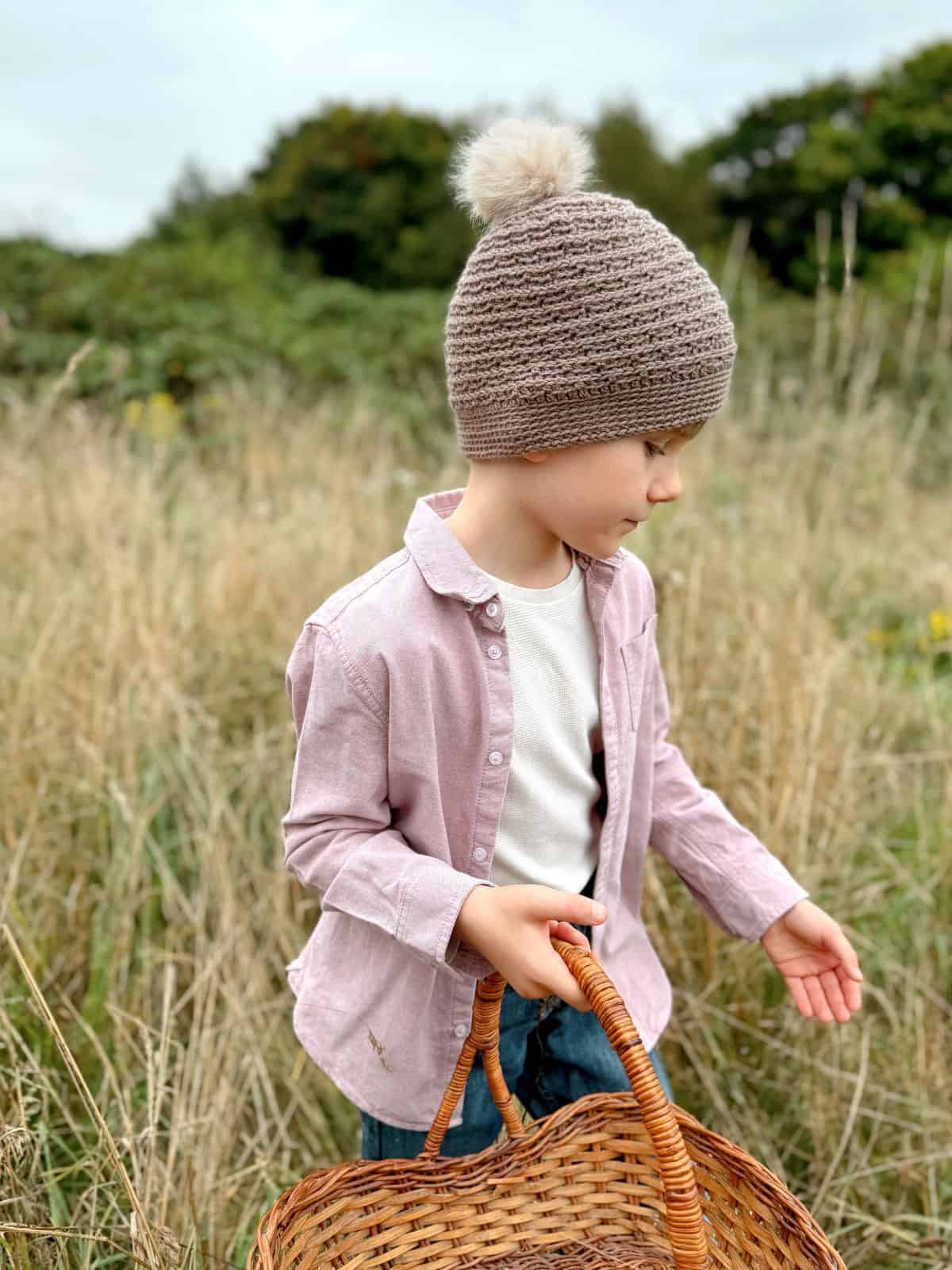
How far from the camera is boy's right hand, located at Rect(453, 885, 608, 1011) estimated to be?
1.08m

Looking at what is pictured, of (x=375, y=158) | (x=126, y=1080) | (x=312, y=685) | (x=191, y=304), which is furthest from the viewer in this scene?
(x=375, y=158)

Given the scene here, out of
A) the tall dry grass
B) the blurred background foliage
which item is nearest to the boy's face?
the tall dry grass

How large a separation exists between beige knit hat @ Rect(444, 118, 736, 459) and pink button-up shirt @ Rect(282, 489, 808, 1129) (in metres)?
0.19

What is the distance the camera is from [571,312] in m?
1.19

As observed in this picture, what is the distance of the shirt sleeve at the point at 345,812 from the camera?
1173 millimetres

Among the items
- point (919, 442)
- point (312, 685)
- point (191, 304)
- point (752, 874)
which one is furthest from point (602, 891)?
point (191, 304)

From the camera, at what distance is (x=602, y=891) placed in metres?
1.43

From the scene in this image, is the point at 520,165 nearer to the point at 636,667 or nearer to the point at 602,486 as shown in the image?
the point at 602,486

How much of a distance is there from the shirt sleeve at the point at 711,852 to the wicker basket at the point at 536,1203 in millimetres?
254

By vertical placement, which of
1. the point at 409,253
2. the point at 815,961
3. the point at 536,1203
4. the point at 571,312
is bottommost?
the point at 536,1203

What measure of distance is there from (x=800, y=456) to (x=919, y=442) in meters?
1.22

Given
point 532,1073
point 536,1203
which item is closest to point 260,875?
point 532,1073

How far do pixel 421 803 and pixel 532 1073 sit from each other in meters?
0.52

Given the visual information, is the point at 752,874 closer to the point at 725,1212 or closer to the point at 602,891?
the point at 602,891
